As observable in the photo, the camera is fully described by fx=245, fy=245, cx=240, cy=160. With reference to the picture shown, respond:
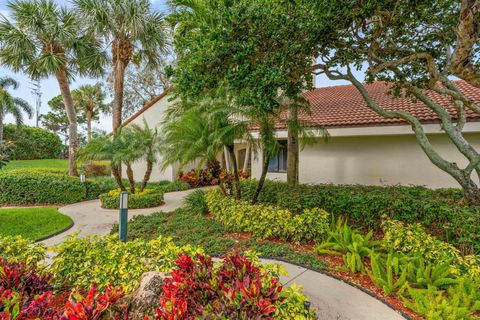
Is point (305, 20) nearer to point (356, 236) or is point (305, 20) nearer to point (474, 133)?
point (356, 236)

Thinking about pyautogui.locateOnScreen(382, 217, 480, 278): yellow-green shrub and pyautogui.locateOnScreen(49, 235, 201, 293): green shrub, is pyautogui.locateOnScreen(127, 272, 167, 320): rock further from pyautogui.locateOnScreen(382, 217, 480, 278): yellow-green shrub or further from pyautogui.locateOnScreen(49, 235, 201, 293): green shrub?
pyautogui.locateOnScreen(382, 217, 480, 278): yellow-green shrub

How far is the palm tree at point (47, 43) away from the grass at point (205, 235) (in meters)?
9.51

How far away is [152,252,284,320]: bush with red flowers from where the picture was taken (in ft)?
6.63

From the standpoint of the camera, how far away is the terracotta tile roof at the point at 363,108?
8.06 meters

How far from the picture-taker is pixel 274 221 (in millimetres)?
5820

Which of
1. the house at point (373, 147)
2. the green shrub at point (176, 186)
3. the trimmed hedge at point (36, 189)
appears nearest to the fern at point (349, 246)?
the house at point (373, 147)

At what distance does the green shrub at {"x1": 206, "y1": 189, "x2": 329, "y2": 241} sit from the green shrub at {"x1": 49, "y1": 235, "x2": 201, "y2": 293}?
277cm

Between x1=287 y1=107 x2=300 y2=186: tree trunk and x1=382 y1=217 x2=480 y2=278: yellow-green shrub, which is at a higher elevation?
x1=287 y1=107 x2=300 y2=186: tree trunk

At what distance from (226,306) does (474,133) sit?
31.3 ft

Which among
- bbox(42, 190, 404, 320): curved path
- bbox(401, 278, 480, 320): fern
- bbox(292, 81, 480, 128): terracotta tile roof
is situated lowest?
bbox(42, 190, 404, 320): curved path

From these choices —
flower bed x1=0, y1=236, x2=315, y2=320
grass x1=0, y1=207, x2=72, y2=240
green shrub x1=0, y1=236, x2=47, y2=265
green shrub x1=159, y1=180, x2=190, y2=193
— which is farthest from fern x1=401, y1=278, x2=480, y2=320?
green shrub x1=159, y1=180, x2=190, y2=193

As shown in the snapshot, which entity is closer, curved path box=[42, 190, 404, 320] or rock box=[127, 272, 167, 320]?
rock box=[127, 272, 167, 320]

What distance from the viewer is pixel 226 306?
2086mm

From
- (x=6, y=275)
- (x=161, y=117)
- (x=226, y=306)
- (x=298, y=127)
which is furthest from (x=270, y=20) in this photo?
(x=161, y=117)
